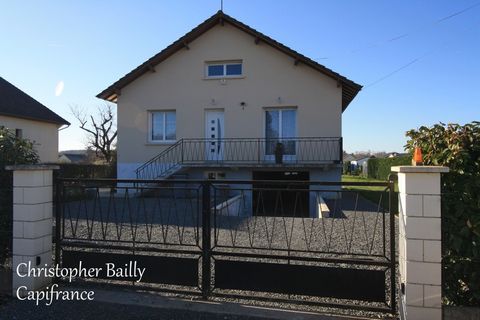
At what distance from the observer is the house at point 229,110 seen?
14.0 metres

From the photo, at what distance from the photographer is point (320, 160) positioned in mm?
13961

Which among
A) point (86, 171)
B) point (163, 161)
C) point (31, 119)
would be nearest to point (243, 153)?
point (163, 161)

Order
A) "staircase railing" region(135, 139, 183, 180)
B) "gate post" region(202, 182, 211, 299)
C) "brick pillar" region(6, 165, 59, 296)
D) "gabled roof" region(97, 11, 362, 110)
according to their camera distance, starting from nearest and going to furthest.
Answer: "gate post" region(202, 182, 211, 299) < "brick pillar" region(6, 165, 59, 296) < "gabled roof" region(97, 11, 362, 110) < "staircase railing" region(135, 139, 183, 180)

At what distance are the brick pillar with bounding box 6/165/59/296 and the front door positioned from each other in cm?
1064

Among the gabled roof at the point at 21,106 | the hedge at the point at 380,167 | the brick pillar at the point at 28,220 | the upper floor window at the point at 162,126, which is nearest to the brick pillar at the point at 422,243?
the brick pillar at the point at 28,220

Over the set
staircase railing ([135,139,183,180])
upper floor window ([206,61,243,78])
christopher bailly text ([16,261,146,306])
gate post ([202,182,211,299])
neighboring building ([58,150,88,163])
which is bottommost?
christopher bailly text ([16,261,146,306])

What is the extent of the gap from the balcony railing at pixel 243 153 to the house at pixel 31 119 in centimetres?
1037

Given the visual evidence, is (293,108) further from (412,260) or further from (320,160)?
(412,260)

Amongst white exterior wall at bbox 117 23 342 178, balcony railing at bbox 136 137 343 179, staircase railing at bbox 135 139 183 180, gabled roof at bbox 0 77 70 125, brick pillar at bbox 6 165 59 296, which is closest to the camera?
brick pillar at bbox 6 165 59 296

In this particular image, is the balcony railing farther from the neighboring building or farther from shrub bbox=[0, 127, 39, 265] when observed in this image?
the neighboring building

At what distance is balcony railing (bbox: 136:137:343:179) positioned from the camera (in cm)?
1392

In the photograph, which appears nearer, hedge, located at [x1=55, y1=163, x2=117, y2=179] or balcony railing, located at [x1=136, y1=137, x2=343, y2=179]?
balcony railing, located at [x1=136, y1=137, x2=343, y2=179]

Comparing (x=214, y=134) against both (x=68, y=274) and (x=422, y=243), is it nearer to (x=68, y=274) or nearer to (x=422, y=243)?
(x=68, y=274)

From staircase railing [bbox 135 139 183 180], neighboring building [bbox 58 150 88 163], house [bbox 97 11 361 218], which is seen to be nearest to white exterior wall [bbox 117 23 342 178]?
house [bbox 97 11 361 218]
